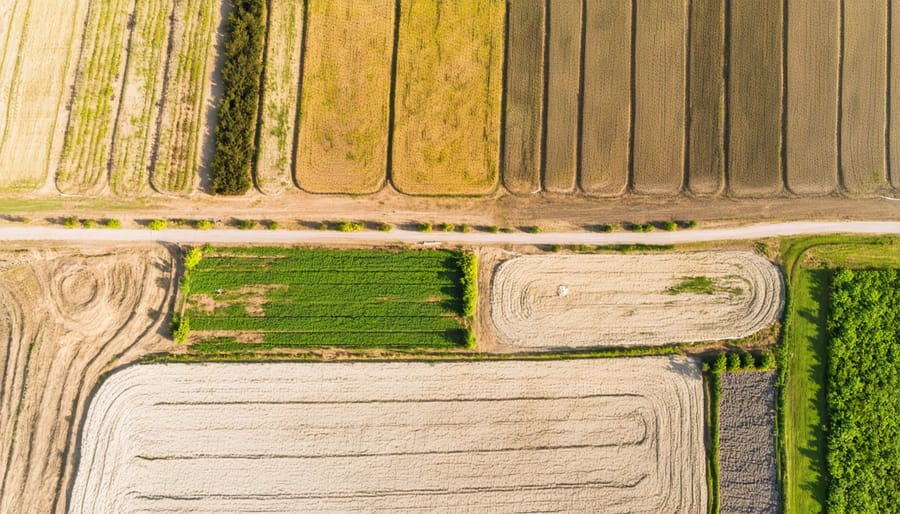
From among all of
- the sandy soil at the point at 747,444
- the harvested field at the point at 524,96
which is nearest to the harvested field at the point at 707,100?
the harvested field at the point at 524,96

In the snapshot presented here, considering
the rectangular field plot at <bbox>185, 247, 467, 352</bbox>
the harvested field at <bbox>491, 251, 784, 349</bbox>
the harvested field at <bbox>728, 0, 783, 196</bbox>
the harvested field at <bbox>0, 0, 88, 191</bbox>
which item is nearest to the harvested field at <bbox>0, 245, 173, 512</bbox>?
the rectangular field plot at <bbox>185, 247, 467, 352</bbox>

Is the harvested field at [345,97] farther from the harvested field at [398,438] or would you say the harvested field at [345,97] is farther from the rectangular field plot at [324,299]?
the harvested field at [398,438]

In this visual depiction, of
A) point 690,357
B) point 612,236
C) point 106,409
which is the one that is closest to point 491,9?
point 612,236

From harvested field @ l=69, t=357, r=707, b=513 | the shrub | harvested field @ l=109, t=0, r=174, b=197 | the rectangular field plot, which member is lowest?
harvested field @ l=69, t=357, r=707, b=513

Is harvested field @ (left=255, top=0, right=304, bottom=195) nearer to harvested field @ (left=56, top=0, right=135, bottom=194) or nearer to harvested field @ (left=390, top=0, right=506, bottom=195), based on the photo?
harvested field @ (left=390, top=0, right=506, bottom=195)

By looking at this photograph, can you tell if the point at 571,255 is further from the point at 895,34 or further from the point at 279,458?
the point at 895,34

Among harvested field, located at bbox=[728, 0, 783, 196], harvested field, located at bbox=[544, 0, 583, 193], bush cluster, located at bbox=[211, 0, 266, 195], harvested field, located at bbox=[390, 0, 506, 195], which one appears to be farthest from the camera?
harvested field, located at bbox=[728, 0, 783, 196]

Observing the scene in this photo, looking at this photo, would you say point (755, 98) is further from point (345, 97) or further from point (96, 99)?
point (96, 99)
